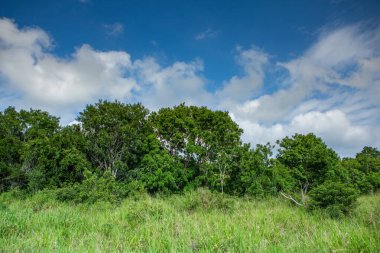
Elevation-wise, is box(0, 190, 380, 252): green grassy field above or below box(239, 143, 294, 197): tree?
below

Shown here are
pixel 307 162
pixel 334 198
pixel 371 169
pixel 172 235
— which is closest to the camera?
pixel 172 235

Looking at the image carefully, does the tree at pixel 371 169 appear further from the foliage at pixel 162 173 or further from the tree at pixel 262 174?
the foliage at pixel 162 173

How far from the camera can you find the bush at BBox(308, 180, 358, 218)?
10.2m

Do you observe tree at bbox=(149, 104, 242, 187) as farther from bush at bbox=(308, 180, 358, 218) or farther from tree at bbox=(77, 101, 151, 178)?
bush at bbox=(308, 180, 358, 218)

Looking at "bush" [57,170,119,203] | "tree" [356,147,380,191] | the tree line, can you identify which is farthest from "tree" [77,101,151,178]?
"tree" [356,147,380,191]

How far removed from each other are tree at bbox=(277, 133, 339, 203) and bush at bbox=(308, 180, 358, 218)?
4.57 meters

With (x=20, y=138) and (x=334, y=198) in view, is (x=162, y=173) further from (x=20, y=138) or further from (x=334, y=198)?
(x=20, y=138)

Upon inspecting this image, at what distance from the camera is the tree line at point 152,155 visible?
648 inches

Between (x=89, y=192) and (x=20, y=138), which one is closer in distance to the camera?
(x=89, y=192)

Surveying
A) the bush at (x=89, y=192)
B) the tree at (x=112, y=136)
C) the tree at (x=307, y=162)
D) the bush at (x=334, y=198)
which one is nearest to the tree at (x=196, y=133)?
the tree at (x=112, y=136)

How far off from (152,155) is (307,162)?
12.6 m

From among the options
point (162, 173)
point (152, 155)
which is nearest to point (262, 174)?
point (162, 173)

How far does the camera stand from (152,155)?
67.5 ft

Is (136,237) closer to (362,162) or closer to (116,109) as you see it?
(116,109)
